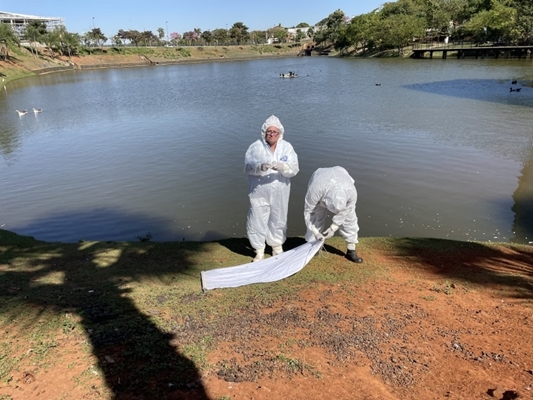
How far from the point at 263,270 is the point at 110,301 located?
2074 mm

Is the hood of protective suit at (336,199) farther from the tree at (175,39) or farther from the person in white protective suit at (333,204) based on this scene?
the tree at (175,39)

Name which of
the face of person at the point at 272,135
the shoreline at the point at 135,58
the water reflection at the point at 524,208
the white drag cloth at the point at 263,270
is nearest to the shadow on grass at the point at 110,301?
the white drag cloth at the point at 263,270

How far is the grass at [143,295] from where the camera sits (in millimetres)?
3174

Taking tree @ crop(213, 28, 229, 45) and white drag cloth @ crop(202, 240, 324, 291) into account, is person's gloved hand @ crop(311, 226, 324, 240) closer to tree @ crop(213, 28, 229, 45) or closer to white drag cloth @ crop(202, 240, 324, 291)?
white drag cloth @ crop(202, 240, 324, 291)

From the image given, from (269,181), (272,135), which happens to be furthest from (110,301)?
(272,135)

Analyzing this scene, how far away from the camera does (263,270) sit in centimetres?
548

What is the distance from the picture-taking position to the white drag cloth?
5.13 meters

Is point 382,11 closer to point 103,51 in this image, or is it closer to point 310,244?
point 103,51

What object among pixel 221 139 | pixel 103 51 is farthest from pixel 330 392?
pixel 103 51

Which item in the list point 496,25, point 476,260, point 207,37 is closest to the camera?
point 476,260

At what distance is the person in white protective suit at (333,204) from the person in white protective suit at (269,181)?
41 centimetres

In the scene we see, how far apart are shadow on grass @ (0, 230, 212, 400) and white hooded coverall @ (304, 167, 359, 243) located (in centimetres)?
217

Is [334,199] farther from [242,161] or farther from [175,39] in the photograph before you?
[175,39]

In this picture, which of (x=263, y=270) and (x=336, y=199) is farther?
(x=263, y=270)
